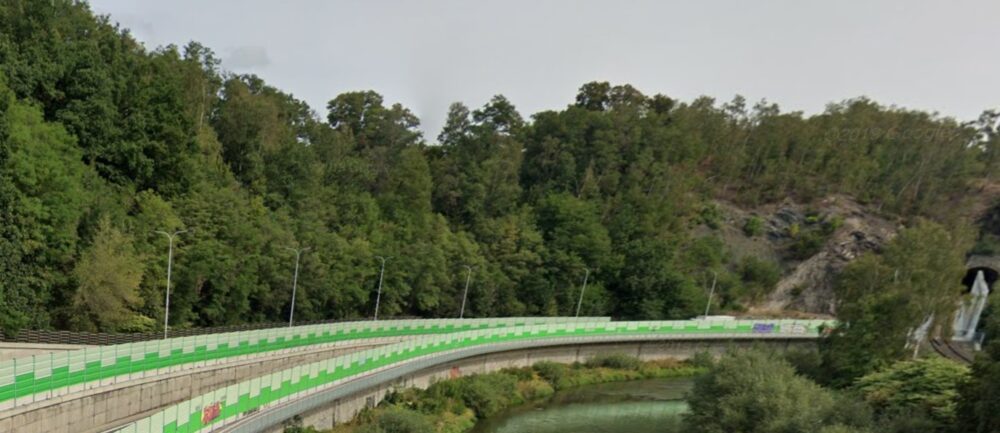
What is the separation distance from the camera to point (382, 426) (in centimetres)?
3850

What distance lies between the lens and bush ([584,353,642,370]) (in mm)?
74375

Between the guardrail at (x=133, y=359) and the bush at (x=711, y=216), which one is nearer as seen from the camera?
the guardrail at (x=133, y=359)

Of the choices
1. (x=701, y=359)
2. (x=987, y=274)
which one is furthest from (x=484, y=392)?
(x=987, y=274)

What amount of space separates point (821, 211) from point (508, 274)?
198 ft

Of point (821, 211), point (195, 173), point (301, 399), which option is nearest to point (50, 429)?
point (301, 399)

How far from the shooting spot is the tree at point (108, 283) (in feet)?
163

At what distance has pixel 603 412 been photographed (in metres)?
57.3

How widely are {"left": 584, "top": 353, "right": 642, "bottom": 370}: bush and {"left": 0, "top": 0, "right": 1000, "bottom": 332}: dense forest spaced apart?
16.4 m

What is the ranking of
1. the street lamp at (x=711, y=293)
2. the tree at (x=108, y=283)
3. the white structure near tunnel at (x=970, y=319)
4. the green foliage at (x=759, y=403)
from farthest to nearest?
the street lamp at (x=711, y=293) < the white structure near tunnel at (x=970, y=319) < the tree at (x=108, y=283) < the green foliage at (x=759, y=403)

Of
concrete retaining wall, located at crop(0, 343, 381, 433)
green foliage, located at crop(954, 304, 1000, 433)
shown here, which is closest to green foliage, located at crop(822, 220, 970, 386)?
green foliage, located at crop(954, 304, 1000, 433)

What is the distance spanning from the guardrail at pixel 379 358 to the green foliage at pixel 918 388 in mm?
26980

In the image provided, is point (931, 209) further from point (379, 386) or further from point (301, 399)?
point (301, 399)

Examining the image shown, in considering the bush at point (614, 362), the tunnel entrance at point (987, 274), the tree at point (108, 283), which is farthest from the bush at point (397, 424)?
the tunnel entrance at point (987, 274)

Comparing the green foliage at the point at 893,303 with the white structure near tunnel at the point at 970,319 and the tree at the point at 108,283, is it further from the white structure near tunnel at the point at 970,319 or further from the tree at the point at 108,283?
the tree at the point at 108,283
